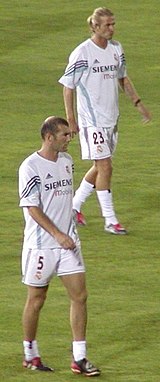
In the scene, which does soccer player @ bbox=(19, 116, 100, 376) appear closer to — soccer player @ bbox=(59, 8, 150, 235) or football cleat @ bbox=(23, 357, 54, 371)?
football cleat @ bbox=(23, 357, 54, 371)

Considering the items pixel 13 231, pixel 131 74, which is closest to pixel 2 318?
pixel 13 231

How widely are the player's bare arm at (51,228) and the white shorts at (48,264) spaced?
17cm

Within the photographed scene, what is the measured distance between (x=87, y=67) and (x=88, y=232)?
1714 millimetres

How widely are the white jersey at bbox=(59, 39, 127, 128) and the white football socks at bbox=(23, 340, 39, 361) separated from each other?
453 cm

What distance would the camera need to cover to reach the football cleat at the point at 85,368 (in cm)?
1116

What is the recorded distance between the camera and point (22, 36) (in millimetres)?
28625

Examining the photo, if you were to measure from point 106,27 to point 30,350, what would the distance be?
4.66m

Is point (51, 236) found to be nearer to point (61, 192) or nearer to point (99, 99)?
point (61, 192)

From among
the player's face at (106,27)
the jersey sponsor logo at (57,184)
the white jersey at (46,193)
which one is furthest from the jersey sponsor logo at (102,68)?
the jersey sponsor logo at (57,184)

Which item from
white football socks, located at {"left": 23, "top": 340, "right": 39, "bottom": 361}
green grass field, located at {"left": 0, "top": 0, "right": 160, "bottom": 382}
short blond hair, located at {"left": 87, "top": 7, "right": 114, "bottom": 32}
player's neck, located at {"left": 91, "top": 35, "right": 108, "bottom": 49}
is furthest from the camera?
player's neck, located at {"left": 91, "top": 35, "right": 108, "bottom": 49}

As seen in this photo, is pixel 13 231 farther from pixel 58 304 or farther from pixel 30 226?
pixel 30 226

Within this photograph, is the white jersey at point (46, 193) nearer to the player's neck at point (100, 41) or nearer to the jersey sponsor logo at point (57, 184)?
the jersey sponsor logo at point (57, 184)

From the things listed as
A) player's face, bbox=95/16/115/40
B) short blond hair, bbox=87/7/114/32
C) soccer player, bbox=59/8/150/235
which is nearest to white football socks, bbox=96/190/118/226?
soccer player, bbox=59/8/150/235

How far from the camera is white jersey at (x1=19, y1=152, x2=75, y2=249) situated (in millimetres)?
11055
